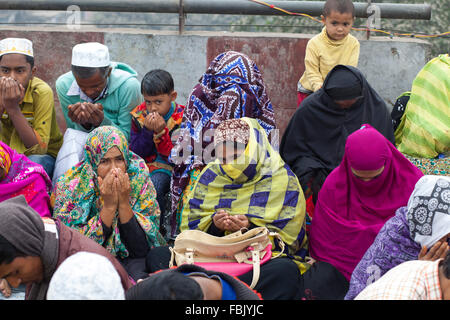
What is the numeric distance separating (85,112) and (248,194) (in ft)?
4.99

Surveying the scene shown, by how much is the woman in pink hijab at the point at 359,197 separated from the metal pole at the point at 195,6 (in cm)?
273

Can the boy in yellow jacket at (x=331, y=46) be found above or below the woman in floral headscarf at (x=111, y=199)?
above

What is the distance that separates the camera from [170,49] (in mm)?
6387

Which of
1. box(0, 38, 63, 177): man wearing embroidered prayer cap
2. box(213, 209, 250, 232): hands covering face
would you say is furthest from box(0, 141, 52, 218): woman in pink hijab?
box(213, 209, 250, 232): hands covering face

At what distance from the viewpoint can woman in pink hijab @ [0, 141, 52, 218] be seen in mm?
4234

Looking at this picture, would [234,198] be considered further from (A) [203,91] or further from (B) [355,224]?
(A) [203,91]

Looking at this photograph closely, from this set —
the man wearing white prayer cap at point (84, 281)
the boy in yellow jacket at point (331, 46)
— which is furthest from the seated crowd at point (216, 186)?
the boy in yellow jacket at point (331, 46)

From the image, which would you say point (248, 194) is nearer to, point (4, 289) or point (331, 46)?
point (4, 289)

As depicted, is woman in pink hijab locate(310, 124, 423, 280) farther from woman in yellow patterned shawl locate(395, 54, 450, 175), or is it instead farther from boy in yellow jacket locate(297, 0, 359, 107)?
boy in yellow jacket locate(297, 0, 359, 107)

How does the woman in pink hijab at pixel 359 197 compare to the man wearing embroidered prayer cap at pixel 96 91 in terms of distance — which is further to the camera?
the man wearing embroidered prayer cap at pixel 96 91

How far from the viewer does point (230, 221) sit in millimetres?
4125

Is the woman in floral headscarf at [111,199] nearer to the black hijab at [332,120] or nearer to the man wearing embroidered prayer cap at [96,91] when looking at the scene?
the man wearing embroidered prayer cap at [96,91]

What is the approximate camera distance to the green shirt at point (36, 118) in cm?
512

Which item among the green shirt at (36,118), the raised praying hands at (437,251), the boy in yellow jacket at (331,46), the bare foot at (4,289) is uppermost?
the boy in yellow jacket at (331,46)
